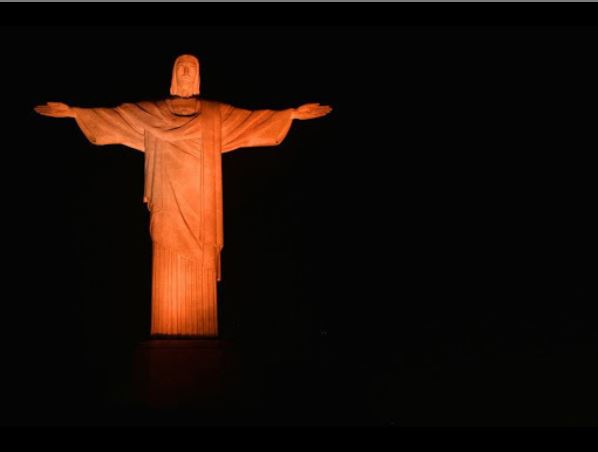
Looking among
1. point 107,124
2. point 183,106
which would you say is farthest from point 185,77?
point 107,124

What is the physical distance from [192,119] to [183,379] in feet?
10.4

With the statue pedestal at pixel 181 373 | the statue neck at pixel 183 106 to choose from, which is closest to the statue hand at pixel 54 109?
the statue neck at pixel 183 106

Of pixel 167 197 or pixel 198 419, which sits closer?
pixel 198 419

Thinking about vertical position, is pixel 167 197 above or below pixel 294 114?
below

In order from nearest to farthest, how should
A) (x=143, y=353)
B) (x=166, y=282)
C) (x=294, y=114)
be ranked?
(x=143, y=353) → (x=166, y=282) → (x=294, y=114)

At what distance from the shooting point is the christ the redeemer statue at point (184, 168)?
30.0 ft

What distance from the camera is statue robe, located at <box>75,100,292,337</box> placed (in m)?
9.13

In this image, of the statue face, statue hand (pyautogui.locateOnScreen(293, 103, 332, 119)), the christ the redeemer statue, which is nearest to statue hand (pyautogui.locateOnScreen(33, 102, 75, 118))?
the christ the redeemer statue

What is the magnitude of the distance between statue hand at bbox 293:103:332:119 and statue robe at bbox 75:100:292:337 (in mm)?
116

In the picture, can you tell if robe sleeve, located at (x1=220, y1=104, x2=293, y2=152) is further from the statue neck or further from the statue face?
the statue face

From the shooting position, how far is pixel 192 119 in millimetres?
9531

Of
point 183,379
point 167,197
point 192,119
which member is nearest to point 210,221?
point 167,197

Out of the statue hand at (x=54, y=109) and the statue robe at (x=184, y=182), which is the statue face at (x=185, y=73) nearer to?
the statue robe at (x=184, y=182)

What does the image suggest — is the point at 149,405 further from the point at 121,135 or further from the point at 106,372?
the point at 121,135
